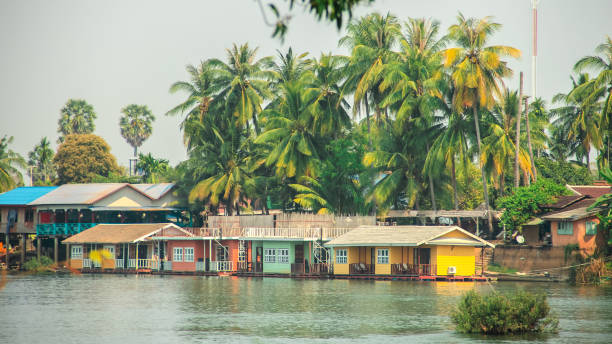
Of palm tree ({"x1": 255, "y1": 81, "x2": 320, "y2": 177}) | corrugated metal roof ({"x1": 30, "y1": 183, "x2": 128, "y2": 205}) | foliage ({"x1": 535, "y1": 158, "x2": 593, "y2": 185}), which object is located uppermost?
palm tree ({"x1": 255, "y1": 81, "x2": 320, "y2": 177})

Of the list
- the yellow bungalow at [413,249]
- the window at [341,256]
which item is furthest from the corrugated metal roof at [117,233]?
the yellow bungalow at [413,249]

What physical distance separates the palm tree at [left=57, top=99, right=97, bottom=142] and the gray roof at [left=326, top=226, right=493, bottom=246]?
75.6m

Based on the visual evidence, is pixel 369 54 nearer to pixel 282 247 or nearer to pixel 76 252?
pixel 282 247

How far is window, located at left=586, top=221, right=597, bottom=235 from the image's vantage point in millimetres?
48719

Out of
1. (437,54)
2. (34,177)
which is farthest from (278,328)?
(34,177)

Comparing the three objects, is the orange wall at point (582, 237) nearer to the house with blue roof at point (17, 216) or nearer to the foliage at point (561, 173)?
the foliage at point (561, 173)

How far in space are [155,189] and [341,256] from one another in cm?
2313

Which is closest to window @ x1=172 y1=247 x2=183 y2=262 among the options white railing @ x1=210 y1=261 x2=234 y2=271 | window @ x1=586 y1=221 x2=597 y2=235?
Answer: white railing @ x1=210 y1=261 x2=234 y2=271

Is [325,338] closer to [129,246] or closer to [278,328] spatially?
[278,328]

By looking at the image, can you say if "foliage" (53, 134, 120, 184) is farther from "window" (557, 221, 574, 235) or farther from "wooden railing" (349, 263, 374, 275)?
"window" (557, 221, 574, 235)

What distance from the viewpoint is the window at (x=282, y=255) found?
58.4 m

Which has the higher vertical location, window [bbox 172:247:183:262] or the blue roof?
the blue roof

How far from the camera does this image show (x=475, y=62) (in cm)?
5575

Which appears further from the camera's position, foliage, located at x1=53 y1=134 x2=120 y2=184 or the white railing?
foliage, located at x1=53 y1=134 x2=120 y2=184
